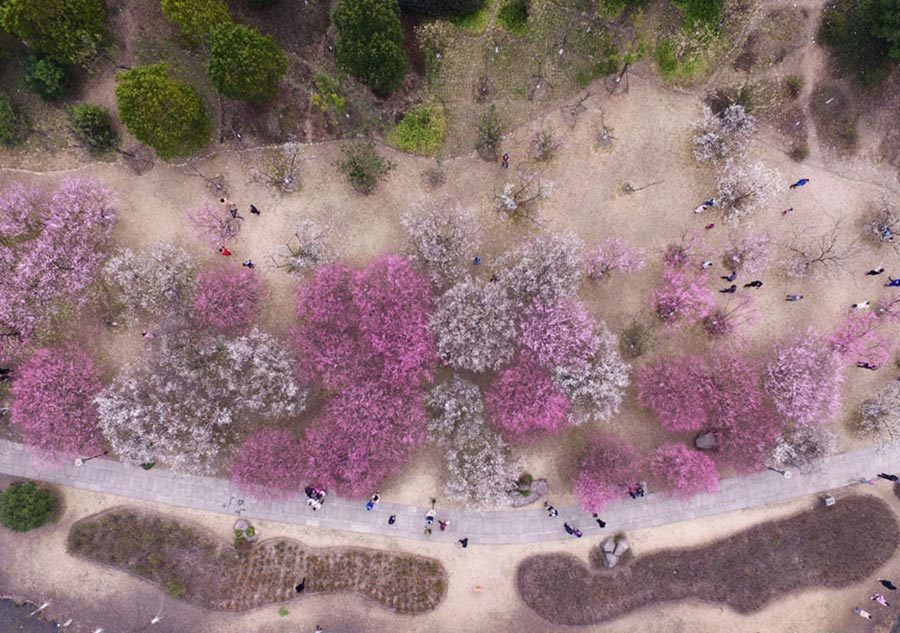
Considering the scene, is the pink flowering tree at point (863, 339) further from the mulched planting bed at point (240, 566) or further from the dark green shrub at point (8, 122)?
the dark green shrub at point (8, 122)

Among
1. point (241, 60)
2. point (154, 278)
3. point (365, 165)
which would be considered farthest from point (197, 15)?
point (154, 278)

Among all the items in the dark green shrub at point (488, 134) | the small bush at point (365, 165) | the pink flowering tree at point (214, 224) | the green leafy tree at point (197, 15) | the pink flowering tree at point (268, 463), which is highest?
the green leafy tree at point (197, 15)

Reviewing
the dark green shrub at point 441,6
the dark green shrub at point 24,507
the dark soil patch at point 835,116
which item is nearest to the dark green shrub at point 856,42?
the dark soil patch at point 835,116

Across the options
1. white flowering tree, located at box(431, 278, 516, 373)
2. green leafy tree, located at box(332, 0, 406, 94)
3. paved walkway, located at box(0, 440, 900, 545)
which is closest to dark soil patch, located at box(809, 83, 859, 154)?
white flowering tree, located at box(431, 278, 516, 373)

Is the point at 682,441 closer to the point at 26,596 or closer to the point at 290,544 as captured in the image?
the point at 290,544

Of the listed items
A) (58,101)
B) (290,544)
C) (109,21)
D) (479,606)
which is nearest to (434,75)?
(109,21)

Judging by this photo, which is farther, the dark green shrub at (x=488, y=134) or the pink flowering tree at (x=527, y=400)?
the dark green shrub at (x=488, y=134)
